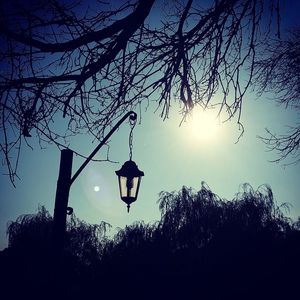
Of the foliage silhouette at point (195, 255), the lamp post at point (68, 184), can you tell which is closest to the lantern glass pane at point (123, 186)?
the lamp post at point (68, 184)

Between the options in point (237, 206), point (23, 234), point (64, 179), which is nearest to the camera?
point (64, 179)

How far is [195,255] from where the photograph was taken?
56.2 feet

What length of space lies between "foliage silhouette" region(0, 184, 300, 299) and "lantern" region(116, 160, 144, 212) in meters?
12.8

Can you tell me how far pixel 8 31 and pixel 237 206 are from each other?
1666cm

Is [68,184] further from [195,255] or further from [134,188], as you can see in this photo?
[195,255]

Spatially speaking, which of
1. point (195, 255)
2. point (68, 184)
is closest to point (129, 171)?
point (68, 184)

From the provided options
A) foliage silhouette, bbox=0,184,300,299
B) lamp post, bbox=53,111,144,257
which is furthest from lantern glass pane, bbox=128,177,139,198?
foliage silhouette, bbox=0,184,300,299

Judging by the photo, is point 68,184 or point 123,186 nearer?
point 68,184

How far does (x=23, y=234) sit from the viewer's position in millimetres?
19625

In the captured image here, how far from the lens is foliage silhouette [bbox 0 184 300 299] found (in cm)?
1606

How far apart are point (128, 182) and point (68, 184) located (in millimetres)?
870

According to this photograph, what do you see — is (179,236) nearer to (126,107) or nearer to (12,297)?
(12,297)

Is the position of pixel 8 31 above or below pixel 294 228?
below

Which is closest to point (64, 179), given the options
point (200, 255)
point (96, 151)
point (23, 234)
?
point (96, 151)
